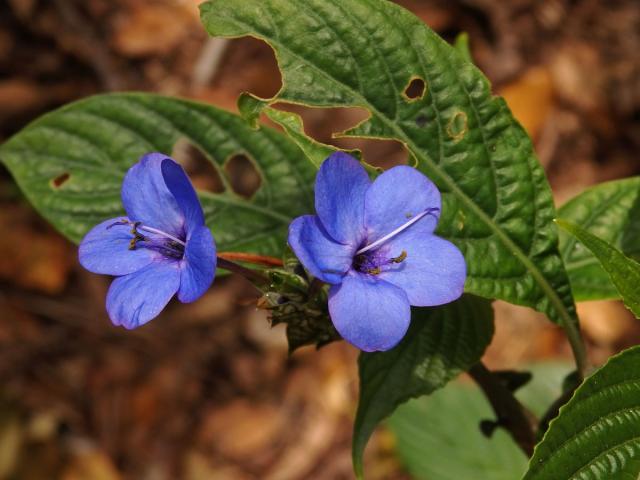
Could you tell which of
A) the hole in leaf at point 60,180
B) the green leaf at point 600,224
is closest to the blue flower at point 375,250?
the green leaf at point 600,224

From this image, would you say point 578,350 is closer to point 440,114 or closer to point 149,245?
point 440,114

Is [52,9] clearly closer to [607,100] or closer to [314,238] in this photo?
[607,100]

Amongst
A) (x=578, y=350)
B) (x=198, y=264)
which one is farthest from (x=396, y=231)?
(x=578, y=350)

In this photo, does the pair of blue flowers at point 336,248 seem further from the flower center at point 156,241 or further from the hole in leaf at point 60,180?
the hole in leaf at point 60,180

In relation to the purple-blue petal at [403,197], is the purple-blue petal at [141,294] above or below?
below

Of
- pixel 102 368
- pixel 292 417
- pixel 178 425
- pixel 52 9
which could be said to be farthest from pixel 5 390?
pixel 52 9
